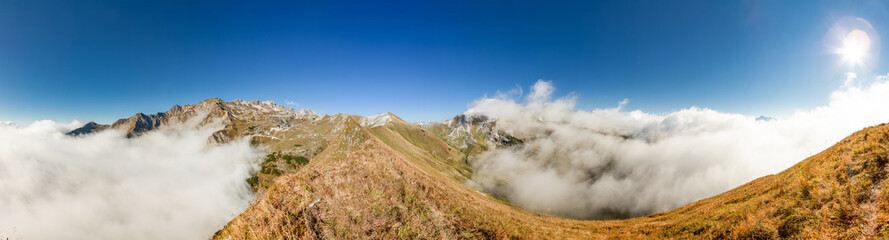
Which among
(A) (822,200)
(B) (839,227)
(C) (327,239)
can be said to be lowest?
(C) (327,239)

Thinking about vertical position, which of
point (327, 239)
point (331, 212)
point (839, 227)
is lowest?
point (327, 239)

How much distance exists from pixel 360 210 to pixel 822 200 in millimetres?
24006

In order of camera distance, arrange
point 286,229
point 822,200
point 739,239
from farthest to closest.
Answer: point 739,239, point 822,200, point 286,229

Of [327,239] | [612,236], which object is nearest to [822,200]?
[612,236]

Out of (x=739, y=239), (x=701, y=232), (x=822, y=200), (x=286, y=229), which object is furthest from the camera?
(x=701, y=232)

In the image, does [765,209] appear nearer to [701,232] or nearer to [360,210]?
[701,232]

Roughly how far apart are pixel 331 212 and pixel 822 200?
25303mm

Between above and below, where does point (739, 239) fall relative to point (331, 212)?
above

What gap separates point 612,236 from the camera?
72.6ft

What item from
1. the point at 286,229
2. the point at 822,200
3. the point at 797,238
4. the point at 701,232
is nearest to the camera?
the point at 286,229

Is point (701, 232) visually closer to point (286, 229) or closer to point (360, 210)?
point (360, 210)

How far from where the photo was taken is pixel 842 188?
43.1 feet

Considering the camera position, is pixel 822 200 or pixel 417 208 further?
pixel 417 208

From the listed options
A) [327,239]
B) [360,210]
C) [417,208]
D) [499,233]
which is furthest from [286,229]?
[499,233]
